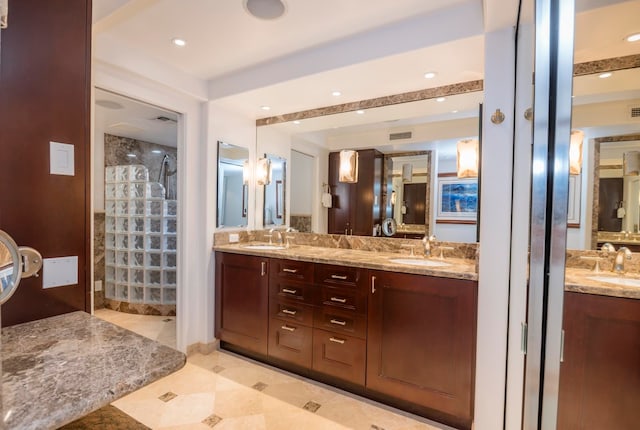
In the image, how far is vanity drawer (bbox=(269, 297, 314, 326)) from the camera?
7.66 ft

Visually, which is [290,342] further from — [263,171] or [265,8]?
[265,8]

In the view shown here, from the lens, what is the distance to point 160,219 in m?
3.70

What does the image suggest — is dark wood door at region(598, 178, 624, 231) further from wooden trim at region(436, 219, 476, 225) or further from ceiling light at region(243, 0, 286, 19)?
ceiling light at region(243, 0, 286, 19)

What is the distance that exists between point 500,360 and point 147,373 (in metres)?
1.71

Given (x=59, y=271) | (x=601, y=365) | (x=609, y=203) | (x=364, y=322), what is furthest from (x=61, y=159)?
(x=609, y=203)

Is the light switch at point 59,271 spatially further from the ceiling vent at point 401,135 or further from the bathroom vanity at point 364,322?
the ceiling vent at point 401,135

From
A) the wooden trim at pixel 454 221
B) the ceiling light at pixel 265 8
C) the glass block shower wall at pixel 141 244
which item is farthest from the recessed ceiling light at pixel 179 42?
the wooden trim at pixel 454 221

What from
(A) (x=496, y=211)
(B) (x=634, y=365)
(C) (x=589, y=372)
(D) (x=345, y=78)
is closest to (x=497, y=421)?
(C) (x=589, y=372)

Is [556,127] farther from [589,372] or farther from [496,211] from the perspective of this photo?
[589,372]

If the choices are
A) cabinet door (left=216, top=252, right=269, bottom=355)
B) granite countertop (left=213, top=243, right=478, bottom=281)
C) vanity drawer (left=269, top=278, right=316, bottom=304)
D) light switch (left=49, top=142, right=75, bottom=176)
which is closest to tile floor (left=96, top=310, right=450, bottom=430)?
cabinet door (left=216, top=252, right=269, bottom=355)

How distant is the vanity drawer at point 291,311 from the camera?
2.34 metres

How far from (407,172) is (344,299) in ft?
3.84

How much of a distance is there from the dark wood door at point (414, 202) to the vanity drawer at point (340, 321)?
89 centimetres

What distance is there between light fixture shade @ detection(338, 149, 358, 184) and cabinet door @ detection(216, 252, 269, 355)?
1.04m
